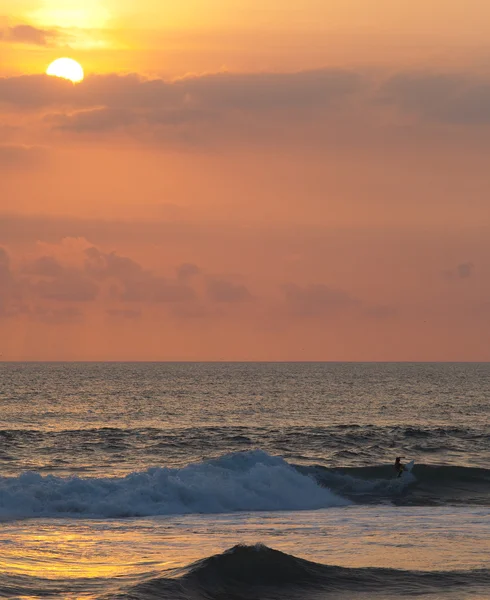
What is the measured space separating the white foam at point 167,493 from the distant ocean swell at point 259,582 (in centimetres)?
1174

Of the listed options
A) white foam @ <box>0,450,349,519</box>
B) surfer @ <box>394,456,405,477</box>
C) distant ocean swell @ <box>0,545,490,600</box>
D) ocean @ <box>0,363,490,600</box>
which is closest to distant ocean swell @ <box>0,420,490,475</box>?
ocean @ <box>0,363,490,600</box>

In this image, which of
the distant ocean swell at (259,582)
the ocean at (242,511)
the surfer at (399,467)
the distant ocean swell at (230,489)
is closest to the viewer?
the distant ocean swell at (259,582)

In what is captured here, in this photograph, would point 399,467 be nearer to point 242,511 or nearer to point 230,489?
point 230,489

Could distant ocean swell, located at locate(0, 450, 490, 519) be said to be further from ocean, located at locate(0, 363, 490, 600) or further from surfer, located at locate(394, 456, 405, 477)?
surfer, located at locate(394, 456, 405, 477)

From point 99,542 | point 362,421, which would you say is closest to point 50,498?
point 99,542

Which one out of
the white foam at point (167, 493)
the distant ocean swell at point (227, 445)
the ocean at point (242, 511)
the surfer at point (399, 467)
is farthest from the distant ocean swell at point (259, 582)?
the distant ocean swell at point (227, 445)

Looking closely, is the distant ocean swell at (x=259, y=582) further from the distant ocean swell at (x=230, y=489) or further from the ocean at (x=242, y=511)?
the distant ocean swell at (x=230, y=489)

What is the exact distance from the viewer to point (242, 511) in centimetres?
3650

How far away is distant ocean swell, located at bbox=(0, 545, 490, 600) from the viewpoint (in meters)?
21.4

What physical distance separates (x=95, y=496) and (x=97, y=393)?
96701 millimetres

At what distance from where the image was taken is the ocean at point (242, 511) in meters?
22.7

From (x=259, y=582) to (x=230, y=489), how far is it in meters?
15.6

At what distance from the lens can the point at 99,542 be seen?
2789cm

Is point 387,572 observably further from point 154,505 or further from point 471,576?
point 154,505
